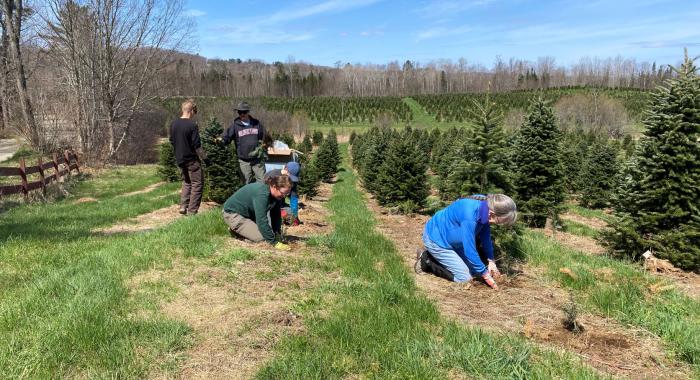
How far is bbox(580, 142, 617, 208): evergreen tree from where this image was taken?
1675 cm

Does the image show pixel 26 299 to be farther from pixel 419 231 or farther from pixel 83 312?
pixel 419 231

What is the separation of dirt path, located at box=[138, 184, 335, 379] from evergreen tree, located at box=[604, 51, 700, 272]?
5.61 metres

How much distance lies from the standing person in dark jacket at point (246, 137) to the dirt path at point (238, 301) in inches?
104

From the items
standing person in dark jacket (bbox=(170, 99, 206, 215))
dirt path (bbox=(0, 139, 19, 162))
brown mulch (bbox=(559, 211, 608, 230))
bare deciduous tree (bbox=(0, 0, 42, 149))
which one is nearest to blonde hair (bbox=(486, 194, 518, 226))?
standing person in dark jacket (bbox=(170, 99, 206, 215))

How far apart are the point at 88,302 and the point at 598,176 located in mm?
17189

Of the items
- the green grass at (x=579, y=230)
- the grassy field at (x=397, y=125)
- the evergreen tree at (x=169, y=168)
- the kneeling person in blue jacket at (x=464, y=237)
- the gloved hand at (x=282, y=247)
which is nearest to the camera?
the kneeling person in blue jacket at (x=464, y=237)

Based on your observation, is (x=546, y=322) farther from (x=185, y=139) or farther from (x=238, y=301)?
(x=185, y=139)

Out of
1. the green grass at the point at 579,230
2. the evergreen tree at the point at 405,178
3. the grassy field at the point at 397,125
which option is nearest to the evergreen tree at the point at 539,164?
the green grass at the point at 579,230

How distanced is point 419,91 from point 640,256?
97062 millimetres

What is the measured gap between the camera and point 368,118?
6831cm

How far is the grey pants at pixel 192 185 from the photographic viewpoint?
8.89 m

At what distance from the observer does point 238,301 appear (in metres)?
4.45

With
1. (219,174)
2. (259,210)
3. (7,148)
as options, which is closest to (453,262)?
(259,210)

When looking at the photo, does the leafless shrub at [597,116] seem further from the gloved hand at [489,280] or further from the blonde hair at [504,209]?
the blonde hair at [504,209]
